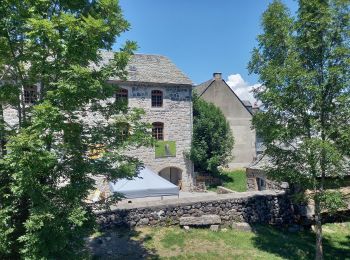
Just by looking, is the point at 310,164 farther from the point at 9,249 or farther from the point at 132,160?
the point at 9,249

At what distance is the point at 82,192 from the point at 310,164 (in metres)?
6.73

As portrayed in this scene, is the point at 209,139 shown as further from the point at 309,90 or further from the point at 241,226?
the point at 309,90

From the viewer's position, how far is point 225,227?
11.6 metres

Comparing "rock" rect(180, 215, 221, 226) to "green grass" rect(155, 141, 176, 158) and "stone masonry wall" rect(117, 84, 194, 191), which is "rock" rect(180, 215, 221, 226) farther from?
"green grass" rect(155, 141, 176, 158)

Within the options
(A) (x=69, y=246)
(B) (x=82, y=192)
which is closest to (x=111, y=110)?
(B) (x=82, y=192)

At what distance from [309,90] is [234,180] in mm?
18090

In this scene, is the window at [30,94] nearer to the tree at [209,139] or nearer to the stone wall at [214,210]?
the stone wall at [214,210]

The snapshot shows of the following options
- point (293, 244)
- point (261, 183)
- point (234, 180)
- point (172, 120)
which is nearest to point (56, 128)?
point (293, 244)

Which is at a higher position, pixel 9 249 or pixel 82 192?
pixel 82 192

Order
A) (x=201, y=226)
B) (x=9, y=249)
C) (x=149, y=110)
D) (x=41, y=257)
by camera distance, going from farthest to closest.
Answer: (x=149, y=110)
(x=201, y=226)
(x=9, y=249)
(x=41, y=257)

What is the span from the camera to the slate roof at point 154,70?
22234 mm

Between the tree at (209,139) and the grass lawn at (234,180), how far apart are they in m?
1.43

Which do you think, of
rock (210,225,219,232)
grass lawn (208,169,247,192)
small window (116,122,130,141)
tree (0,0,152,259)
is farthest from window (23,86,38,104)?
grass lawn (208,169,247,192)

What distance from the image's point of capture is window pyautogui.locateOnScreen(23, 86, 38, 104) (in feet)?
23.5
